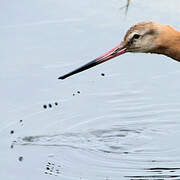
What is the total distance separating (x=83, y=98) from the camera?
14.1 metres

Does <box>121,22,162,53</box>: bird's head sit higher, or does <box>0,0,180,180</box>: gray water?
<box>121,22,162,53</box>: bird's head

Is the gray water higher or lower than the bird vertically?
lower

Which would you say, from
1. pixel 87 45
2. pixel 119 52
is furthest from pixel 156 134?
pixel 87 45

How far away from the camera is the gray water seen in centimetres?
1283

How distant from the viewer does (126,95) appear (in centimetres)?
1430

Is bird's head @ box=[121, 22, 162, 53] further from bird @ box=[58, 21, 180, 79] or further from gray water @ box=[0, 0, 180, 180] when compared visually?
gray water @ box=[0, 0, 180, 180]

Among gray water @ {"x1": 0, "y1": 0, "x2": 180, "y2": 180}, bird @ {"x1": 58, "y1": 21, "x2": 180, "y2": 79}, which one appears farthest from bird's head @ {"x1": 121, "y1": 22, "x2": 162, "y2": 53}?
gray water @ {"x1": 0, "y1": 0, "x2": 180, "y2": 180}

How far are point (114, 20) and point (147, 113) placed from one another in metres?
2.21

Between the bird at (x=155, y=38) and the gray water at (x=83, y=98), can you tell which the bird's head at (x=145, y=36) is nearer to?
the bird at (x=155, y=38)

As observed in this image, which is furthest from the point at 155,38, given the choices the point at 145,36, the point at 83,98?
the point at 83,98

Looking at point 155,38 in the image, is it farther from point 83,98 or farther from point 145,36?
point 83,98

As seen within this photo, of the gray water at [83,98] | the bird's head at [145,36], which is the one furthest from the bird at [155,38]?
the gray water at [83,98]

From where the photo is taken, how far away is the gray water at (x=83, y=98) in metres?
12.8

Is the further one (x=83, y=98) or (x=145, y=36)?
(x=83, y=98)
